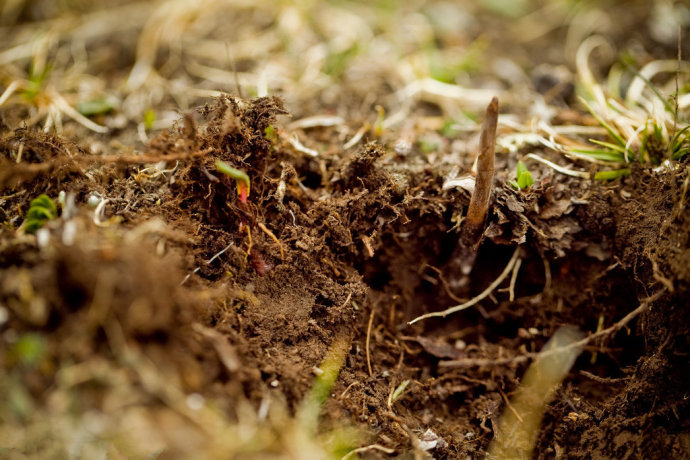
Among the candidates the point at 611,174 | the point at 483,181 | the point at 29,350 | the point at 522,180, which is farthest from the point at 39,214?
the point at 611,174

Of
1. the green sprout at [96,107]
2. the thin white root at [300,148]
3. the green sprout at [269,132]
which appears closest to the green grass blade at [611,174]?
the thin white root at [300,148]

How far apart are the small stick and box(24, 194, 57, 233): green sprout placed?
135 cm

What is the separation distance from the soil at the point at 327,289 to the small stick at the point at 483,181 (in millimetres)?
53

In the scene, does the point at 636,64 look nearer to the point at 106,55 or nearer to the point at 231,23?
the point at 231,23

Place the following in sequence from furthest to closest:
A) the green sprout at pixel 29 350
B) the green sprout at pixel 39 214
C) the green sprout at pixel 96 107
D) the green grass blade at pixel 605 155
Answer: the green sprout at pixel 96 107
the green grass blade at pixel 605 155
the green sprout at pixel 39 214
the green sprout at pixel 29 350

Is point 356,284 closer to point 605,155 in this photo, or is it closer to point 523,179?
point 523,179

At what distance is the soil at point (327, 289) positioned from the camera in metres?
1.16

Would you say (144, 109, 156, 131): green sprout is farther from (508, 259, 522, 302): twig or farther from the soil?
(508, 259, 522, 302): twig

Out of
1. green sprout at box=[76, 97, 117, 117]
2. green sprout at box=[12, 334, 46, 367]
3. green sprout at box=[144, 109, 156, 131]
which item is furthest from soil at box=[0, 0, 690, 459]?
green sprout at box=[76, 97, 117, 117]

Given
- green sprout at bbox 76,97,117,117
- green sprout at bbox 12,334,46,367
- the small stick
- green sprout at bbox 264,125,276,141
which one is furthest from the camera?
green sprout at bbox 76,97,117,117

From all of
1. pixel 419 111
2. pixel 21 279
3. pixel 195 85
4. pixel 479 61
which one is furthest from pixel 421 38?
pixel 21 279

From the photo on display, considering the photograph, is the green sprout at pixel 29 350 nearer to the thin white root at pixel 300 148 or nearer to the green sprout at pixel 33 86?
the thin white root at pixel 300 148

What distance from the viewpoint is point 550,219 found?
1846 millimetres

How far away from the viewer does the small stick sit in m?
1.47
